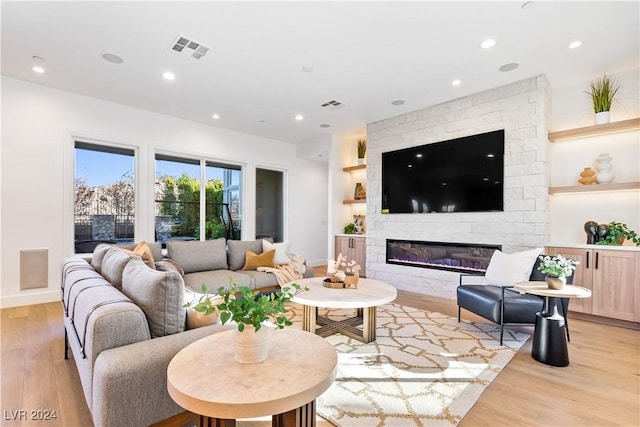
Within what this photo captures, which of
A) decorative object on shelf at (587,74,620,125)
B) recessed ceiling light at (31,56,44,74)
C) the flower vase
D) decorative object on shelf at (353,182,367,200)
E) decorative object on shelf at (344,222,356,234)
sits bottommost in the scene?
the flower vase

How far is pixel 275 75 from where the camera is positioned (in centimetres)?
374

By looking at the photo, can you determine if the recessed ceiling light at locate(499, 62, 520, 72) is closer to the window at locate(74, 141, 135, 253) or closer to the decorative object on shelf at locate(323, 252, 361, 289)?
the decorative object on shelf at locate(323, 252, 361, 289)

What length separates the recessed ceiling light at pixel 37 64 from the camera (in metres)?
3.39

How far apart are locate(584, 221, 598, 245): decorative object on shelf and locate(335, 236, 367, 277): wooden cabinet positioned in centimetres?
328

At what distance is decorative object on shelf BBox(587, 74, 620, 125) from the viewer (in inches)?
140

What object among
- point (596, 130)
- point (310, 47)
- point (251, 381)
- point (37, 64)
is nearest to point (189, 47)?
point (310, 47)

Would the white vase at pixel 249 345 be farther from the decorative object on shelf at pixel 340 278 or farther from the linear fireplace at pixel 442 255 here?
the linear fireplace at pixel 442 255

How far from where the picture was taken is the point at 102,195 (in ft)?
15.5

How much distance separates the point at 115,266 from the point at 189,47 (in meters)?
2.37

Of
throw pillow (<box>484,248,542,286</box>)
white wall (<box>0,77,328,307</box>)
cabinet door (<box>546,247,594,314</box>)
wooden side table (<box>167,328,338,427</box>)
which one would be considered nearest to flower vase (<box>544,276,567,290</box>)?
throw pillow (<box>484,248,542,286</box>)

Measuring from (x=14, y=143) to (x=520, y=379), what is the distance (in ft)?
20.4

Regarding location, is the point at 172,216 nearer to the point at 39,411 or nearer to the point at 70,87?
the point at 70,87

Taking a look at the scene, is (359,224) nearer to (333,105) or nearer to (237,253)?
(333,105)

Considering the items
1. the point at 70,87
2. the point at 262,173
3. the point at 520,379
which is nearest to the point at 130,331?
the point at 520,379
